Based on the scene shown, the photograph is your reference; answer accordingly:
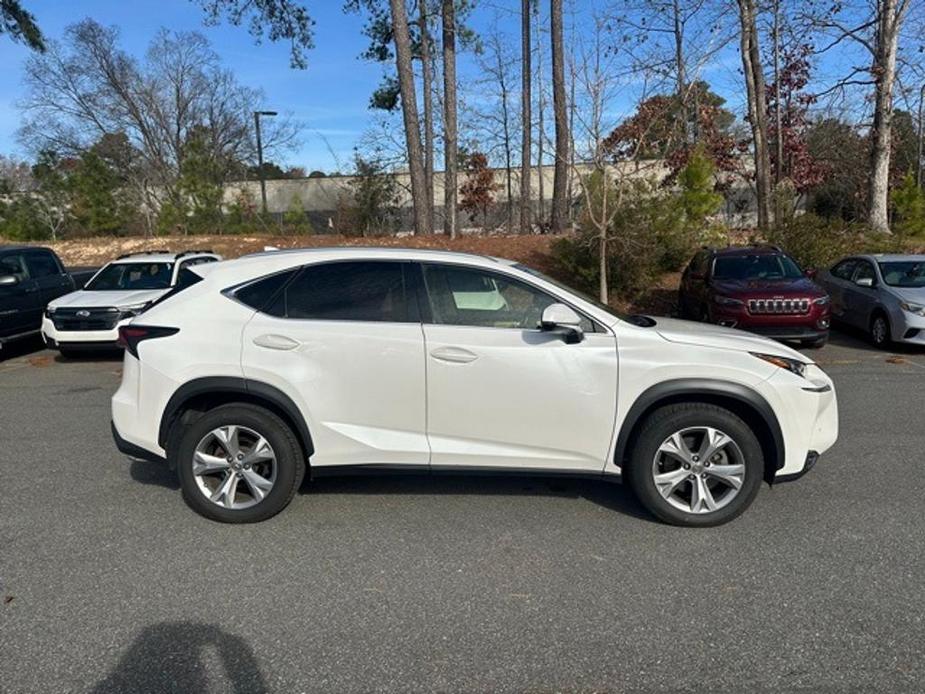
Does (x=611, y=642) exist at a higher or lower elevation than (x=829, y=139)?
lower

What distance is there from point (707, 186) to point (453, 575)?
15.9 metres

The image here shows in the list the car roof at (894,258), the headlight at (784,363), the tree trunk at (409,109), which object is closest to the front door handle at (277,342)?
the headlight at (784,363)

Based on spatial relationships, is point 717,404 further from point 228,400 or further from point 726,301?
point 726,301

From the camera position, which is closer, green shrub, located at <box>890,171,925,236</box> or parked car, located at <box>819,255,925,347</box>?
parked car, located at <box>819,255,925,347</box>

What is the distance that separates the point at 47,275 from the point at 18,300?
1129mm

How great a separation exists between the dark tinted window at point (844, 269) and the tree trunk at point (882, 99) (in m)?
7.79

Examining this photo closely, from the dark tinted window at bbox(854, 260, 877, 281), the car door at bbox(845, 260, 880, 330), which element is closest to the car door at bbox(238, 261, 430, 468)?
the car door at bbox(845, 260, 880, 330)

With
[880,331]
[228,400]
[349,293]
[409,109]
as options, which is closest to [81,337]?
[228,400]

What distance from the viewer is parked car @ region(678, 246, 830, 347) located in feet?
29.9

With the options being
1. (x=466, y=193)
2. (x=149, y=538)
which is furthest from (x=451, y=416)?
(x=466, y=193)

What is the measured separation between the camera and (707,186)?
54.5 ft

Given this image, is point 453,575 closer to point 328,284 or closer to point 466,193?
point 328,284

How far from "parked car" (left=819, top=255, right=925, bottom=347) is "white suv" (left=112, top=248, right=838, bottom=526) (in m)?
6.77

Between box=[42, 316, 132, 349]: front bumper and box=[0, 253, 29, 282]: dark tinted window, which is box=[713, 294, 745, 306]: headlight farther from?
box=[0, 253, 29, 282]: dark tinted window
